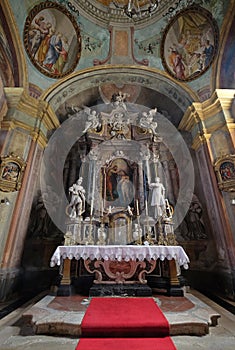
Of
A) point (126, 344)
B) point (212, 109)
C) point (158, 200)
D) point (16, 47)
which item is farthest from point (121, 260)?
point (16, 47)

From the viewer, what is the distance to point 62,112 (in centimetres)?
834

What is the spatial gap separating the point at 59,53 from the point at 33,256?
23.9 ft

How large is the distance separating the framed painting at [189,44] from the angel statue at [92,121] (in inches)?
136

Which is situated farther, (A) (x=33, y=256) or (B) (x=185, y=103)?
(B) (x=185, y=103)

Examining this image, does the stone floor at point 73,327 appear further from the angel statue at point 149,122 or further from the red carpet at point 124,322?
the angel statue at point 149,122

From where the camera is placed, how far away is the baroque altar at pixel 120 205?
4.02 m

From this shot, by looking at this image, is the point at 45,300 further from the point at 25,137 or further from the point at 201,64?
the point at 201,64

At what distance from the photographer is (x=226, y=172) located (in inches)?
202

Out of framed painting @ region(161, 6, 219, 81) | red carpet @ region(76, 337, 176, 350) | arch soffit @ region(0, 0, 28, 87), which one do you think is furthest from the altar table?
framed painting @ region(161, 6, 219, 81)

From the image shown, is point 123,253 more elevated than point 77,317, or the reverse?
point 123,253

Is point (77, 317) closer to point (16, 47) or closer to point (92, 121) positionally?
point (92, 121)

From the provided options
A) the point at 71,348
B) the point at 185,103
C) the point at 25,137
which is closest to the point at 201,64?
the point at 185,103

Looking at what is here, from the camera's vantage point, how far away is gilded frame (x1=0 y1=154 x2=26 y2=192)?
16.1 ft

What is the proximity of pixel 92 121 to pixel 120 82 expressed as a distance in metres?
2.24
